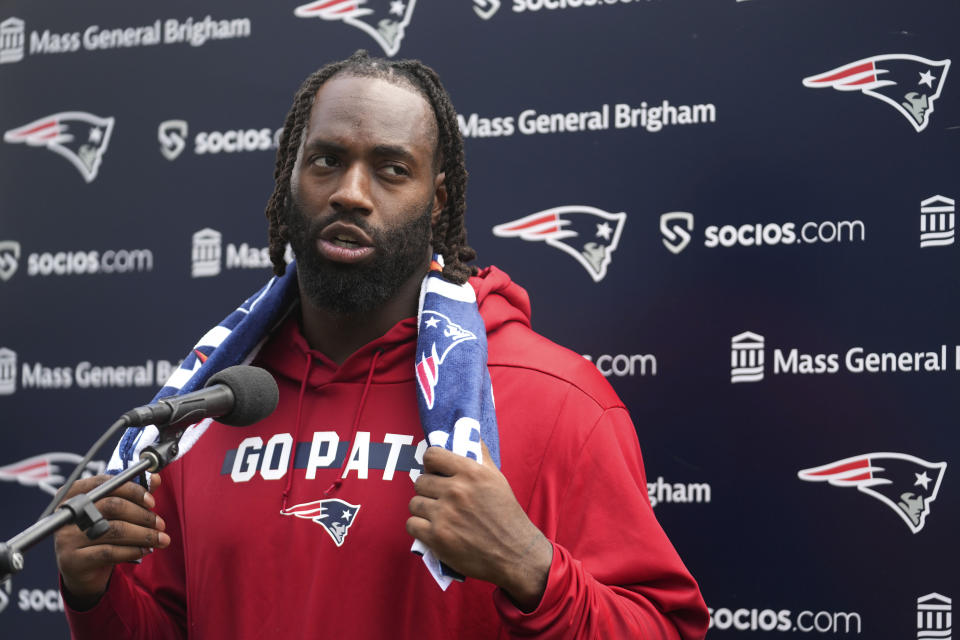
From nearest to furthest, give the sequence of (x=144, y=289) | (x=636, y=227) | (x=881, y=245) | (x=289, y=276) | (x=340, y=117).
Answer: (x=340, y=117)
(x=289, y=276)
(x=881, y=245)
(x=636, y=227)
(x=144, y=289)

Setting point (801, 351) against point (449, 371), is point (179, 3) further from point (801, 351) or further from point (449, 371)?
point (801, 351)

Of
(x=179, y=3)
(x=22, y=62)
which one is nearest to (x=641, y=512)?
(x=179, y=3)

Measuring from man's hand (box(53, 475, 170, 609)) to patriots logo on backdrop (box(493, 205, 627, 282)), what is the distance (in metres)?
1.33

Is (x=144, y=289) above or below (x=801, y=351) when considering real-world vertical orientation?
above

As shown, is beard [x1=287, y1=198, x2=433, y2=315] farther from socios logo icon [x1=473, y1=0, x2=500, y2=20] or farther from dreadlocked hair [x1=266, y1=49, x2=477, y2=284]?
socios logo icon [x1=473, y1=0, x2=500, y2=20]

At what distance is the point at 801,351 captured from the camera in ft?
8.30

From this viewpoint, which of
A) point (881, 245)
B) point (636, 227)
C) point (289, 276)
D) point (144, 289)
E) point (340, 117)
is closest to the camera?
point (340, 117)

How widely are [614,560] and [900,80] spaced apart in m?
1.50

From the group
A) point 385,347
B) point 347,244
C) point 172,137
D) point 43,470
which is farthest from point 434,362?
point 43,470

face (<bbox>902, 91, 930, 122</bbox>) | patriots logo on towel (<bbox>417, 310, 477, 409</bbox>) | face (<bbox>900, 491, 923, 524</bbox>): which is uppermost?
face (<bbox>902, 91, 930, 122</bbox>)

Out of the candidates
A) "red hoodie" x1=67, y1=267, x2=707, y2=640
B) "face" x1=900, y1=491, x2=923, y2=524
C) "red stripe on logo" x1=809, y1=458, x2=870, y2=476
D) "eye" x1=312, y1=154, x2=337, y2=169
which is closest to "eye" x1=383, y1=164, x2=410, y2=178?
"eye" x1=312, y1=154, x2=337, y2=169

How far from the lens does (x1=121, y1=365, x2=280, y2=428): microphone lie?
1412 millimetres

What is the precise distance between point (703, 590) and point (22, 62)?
273 cm

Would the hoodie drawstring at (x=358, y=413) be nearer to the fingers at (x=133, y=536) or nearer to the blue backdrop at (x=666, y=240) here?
the fingers at (x=133, y=536)
